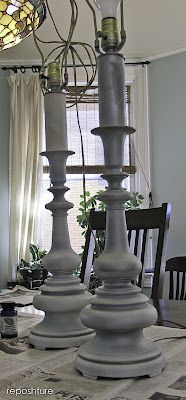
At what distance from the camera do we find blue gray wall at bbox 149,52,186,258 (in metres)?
3.87

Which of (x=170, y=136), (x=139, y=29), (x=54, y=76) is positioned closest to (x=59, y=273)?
(x=54, y=76)

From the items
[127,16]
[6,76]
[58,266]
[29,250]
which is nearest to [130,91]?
[127,16]

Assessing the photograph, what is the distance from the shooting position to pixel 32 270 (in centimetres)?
358

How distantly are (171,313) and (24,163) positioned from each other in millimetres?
2845

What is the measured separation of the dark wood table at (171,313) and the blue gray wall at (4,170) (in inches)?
102

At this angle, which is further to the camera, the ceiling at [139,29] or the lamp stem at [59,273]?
the ceiling at [139,29]

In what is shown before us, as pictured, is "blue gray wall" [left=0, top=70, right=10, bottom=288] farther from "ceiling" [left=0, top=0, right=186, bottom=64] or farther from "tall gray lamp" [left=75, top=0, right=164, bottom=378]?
"tall gray lamp" [left=75, top=0, right=164, bottom=378]

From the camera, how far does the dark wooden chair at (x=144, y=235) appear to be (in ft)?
5.18

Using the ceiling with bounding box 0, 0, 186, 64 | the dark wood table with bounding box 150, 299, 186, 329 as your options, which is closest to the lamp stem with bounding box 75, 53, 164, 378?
the dark wood table with bounding box 150, 299, 186, 329

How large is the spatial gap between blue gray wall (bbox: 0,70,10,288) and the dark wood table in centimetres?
258

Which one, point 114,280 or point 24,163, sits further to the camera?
point 24,163

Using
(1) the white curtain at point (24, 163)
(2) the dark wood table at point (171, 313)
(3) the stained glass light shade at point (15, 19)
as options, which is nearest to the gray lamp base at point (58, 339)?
(2) the dark wood table at point (171, 313)

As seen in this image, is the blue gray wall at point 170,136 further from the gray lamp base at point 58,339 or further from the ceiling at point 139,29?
the gray lamp base at point 58,339

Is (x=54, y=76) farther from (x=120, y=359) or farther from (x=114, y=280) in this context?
(x=120, y=359)
